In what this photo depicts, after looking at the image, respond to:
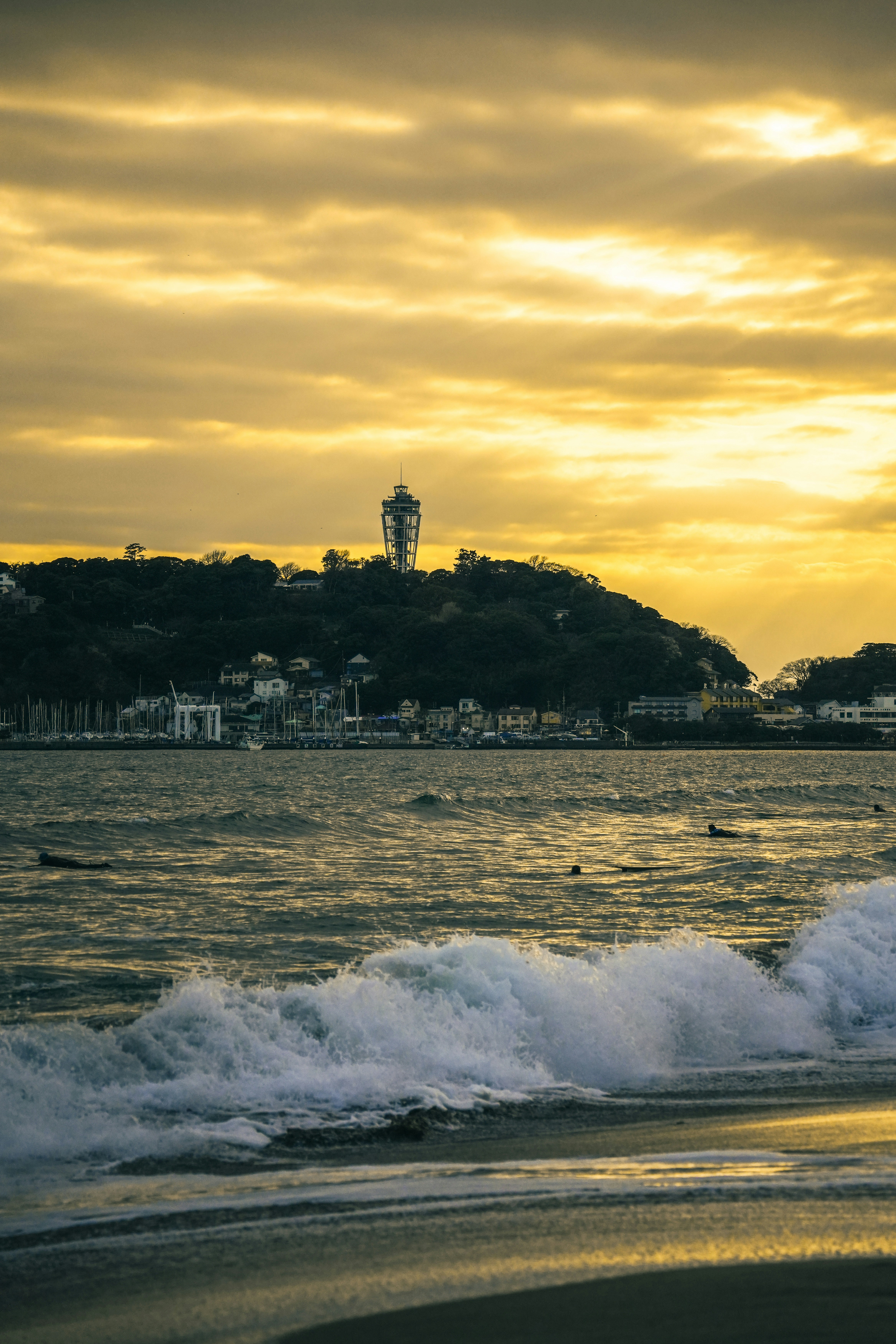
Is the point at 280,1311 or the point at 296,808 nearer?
the point at 280,1311

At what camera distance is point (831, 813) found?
51969 millimetres

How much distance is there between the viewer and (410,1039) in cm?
1088

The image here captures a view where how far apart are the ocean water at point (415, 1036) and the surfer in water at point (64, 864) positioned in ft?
0.87

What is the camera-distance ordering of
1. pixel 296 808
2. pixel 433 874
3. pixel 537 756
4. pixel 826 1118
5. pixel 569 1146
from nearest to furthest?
pixel 569 1146 < pixel 826 1118 < pixel 433 874 < pixel 296 808 < pixel 537 756

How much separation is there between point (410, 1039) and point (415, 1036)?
0.32ft

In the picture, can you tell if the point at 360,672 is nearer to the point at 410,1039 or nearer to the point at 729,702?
the point at 729,702

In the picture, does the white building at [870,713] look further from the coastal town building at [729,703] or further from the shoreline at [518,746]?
the coastal town building at [729,703]

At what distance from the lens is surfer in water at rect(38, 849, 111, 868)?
26.8 m

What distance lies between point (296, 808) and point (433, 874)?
2373 cm

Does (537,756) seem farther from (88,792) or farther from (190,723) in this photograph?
(88,792)

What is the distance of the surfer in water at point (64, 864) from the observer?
26.8m

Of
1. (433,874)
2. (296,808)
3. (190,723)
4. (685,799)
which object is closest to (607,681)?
(190,723)

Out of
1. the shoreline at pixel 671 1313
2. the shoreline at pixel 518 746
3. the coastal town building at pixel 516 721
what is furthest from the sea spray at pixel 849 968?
the coastal town building at pixel 516 721

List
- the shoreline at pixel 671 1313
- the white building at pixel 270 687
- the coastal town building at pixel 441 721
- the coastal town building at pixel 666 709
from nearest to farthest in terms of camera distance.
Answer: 1. the shoreline at pixel 671 1313
2. the coastal town building at pixel 666 709
3. the coastal town building at pixel 441 721
4. the white building at pixel 270 687
